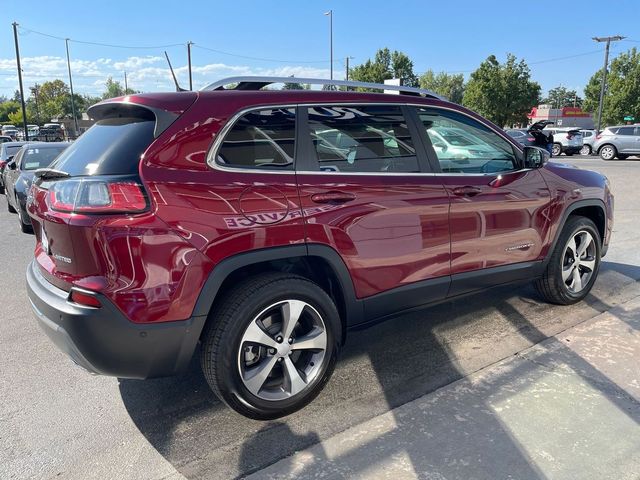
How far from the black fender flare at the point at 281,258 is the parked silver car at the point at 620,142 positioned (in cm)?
2577

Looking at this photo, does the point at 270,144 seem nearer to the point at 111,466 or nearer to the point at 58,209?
the point at 58,209

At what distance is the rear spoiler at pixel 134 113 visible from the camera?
2473mm

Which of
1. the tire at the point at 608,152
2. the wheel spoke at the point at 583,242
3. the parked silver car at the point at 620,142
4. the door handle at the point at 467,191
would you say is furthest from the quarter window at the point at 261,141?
the tire at the point at 608,152

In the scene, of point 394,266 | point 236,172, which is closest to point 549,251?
point 394,266

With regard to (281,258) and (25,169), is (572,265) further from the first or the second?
(25,169)

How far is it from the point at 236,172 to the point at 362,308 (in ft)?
3.82

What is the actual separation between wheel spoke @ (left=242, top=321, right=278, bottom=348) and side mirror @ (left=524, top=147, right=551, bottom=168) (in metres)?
2.54

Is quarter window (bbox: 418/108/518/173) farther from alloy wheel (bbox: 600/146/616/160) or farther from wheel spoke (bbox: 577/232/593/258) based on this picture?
alloy wheel (bbox: 600/146/616/160)

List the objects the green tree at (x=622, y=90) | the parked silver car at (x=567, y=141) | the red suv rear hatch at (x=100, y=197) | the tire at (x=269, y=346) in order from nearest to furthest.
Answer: the red suv rear hatch at (x=100, y=197)
the tire at (x=269, y=346)
the parked silver car at (x=567, y=141)
the green tree at (x=622, y=90)

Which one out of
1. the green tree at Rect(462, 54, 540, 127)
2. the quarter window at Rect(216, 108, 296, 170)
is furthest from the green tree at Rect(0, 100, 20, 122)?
the quarter window at Rect(216, 108, 296, 170)

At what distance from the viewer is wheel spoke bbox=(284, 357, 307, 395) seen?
9.12 ft

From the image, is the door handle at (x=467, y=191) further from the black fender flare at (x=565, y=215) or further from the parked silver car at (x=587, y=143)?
the parked silver car at (x=587, y=143)

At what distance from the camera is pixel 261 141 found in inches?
→ 106

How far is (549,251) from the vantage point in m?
4.12
